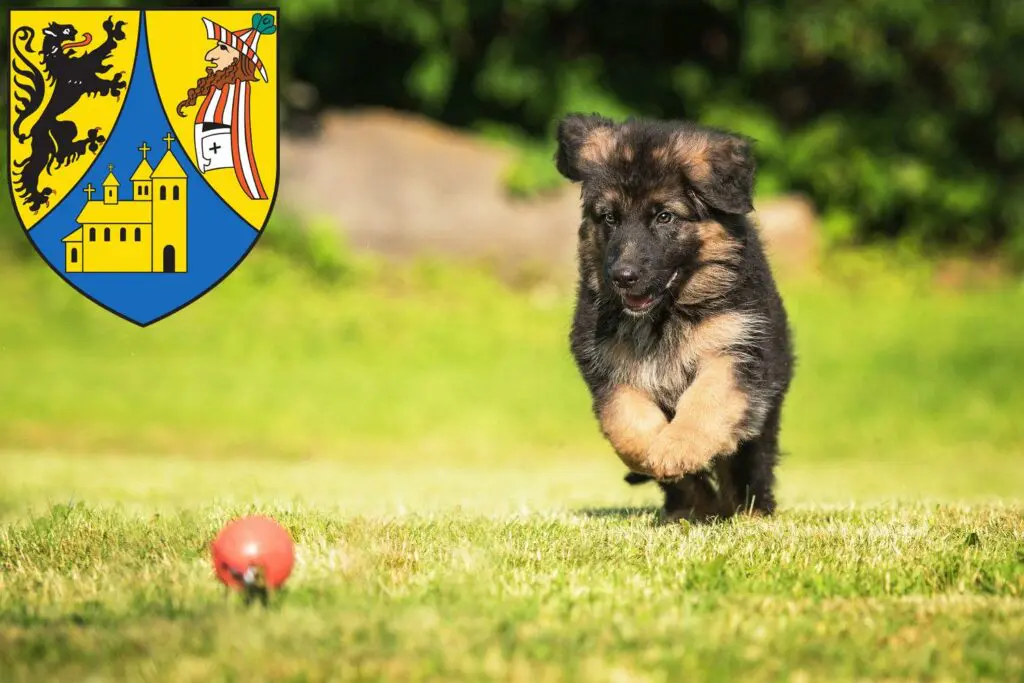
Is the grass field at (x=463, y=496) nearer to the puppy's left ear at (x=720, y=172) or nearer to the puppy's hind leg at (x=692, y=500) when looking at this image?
the puppy's hind leg at (x=692, y=500)

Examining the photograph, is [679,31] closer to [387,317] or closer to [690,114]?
[690,114]

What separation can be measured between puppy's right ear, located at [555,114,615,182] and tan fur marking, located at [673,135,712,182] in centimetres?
31

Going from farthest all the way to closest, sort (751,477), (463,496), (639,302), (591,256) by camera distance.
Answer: (463,496) < (751,477) < (591,256) < (639,302)

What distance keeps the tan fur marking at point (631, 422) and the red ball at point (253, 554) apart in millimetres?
1842

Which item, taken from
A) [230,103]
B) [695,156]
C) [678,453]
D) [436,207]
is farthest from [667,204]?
[436,207]

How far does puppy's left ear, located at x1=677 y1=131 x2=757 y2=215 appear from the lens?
238 inches

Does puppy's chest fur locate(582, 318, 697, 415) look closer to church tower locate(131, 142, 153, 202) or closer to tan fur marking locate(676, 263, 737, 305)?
tan fur marking locate(676, 263, 737, 305)

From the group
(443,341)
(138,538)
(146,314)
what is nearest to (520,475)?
(443,341)

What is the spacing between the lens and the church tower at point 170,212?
21.3 feet

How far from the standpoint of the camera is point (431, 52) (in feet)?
63.2

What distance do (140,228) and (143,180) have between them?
227 millimetres

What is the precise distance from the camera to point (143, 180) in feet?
21.5

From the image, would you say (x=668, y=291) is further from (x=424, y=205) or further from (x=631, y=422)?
(x=424, y=205)

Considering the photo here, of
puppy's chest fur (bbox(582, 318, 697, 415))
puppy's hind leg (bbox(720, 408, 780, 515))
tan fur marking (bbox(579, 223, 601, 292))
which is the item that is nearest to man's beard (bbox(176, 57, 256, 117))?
tan fur marking (bbox(579, 223, 601, 292))
